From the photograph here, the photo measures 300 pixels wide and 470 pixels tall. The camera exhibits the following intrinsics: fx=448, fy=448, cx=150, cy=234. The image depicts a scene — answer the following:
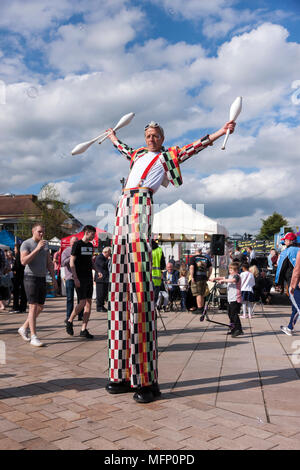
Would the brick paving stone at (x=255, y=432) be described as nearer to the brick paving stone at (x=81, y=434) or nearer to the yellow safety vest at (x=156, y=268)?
the brick paving stone at (x=81, y=434)

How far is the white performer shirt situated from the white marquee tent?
1315 centimetres

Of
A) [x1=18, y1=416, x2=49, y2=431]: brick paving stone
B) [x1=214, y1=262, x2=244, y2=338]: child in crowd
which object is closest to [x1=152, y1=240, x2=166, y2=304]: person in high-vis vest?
[x1=214, y1=262, x2=244, y2=338]: child in crowd

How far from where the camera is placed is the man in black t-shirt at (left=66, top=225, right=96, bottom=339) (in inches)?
289

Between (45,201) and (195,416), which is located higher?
(45,201)

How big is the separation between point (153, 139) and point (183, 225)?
1356 centimetres

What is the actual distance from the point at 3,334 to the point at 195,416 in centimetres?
526

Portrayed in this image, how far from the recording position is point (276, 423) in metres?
3.22

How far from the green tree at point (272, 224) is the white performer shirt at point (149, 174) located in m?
80.3

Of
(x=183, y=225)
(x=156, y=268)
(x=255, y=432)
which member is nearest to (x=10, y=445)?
(x=255, y=432)

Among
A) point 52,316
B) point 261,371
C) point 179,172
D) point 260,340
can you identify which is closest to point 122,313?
point 179,172

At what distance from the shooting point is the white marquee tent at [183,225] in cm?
1728

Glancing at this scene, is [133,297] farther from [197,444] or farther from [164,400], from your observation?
[197,444]

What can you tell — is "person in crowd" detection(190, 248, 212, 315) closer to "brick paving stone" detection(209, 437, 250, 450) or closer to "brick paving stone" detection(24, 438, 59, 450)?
"brick paving stone" detection(209, 437, 250, 450)

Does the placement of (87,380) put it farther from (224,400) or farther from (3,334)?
(3,334)
